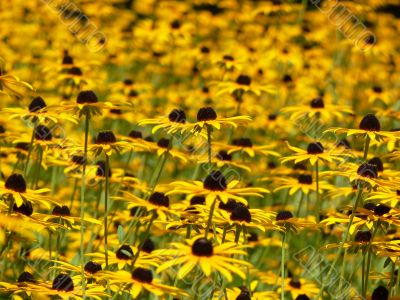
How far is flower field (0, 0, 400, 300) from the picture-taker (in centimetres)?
290

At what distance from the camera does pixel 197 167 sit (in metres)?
4.54

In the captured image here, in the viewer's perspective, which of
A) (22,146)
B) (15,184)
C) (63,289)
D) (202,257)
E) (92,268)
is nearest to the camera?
(202,257)

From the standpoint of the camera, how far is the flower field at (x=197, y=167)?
2.90 m

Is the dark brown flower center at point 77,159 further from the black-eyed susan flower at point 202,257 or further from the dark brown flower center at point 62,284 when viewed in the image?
the black-eyed susan flower at point 202,257

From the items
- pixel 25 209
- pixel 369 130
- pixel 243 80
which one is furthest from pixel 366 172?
pixel 243 80

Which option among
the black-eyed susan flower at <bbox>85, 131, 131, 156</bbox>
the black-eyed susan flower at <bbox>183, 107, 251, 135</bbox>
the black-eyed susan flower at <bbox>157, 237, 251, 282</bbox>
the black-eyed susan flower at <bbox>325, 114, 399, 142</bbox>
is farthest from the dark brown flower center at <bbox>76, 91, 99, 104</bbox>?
the black-eyed susan flower at <bbox>325, 114, 399, 142</bbox>

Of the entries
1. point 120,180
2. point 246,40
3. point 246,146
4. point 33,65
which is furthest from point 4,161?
point 246,40

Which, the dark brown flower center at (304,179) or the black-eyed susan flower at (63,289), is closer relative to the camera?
the black-eyed susan flower at (63,289)

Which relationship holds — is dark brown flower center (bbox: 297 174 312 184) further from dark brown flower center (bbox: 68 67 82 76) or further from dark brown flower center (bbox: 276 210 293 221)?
dark brown flower center (bbox: 68 67 82 76)

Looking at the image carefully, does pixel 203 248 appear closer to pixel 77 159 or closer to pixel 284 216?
pixel 284 216

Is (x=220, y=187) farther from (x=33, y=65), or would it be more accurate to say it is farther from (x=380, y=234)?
(x=33, y=65)

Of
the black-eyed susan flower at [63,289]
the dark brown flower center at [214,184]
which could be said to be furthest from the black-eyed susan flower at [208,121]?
the black-eyed susan flower at [63,289]

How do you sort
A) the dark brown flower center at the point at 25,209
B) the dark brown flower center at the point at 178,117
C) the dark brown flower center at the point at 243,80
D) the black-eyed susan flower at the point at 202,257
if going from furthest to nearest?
the dark brown flower center at the point at 243,80 → the dark brown flower center at the point at 178,117 → the dark brown flower center at the point at 25,209 → the black-eyed susan flower at the point at 202,257

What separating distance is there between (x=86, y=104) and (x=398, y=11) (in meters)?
14.9
